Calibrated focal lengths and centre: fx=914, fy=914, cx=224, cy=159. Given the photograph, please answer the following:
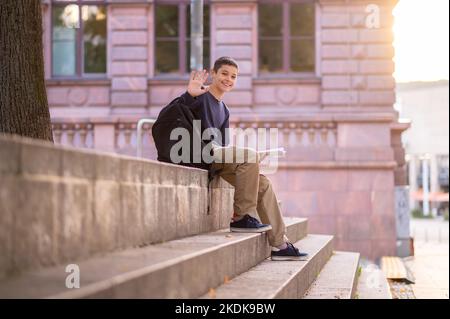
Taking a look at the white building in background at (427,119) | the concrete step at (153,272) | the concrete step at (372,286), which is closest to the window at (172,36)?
the concrete step at (372,286)

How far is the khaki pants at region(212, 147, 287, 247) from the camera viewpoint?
7.73 metres

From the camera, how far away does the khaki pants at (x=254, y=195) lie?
304 inches

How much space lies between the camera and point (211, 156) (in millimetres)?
7938

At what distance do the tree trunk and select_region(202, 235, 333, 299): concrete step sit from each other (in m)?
2.60

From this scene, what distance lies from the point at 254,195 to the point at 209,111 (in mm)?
848

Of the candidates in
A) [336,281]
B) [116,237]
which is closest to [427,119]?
[336,281]

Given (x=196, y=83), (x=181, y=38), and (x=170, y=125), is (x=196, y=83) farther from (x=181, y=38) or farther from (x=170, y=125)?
(x=181, y=38)

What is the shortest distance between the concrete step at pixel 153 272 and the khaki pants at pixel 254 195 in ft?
2.15

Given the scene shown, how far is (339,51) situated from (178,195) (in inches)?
586

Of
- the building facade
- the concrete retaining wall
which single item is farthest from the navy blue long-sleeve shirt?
the building facade

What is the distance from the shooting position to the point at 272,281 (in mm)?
6203

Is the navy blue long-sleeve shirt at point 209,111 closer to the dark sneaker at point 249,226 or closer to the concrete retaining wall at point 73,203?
the dark sneaker at point 249,226

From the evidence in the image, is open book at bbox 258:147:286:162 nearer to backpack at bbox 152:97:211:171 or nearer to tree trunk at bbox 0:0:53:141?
backpack at bbox 152:97:211:171
